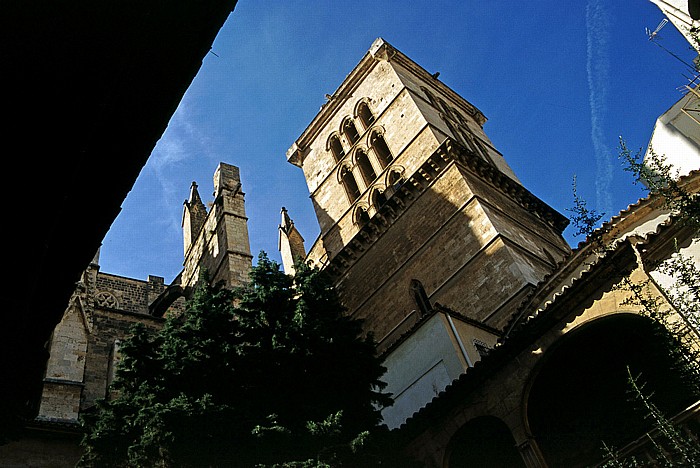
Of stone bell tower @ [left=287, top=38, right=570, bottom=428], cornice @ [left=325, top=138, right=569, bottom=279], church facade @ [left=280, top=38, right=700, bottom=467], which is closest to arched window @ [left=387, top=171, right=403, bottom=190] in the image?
stone bell tower @ [left=287, top=38, right=570, bottom=428]

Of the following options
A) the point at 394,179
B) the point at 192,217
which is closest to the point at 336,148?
the point at 394,179

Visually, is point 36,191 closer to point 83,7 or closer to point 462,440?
point 83,7

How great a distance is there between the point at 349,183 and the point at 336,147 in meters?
2.56

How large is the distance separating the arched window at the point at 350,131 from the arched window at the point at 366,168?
1355 millimetres

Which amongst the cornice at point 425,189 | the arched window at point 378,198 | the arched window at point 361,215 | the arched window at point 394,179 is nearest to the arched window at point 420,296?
the cornice at point 425,189

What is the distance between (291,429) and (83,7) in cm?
705

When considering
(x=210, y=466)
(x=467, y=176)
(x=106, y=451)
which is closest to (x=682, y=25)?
(x=467, y=176)

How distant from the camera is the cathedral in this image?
8.62 m

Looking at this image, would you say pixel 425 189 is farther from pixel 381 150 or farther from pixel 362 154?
pixel 362 154

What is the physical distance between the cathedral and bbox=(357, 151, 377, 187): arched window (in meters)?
0.05

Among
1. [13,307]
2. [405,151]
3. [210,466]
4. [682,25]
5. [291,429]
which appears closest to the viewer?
[13,307]

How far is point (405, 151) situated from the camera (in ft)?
62.8

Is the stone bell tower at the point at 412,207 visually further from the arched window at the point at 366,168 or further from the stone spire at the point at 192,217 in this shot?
the stone spire at the point at 192,217

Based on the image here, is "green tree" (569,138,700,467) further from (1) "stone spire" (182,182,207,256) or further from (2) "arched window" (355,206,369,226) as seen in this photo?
(1) "stone spire" (182,182,207,256)
